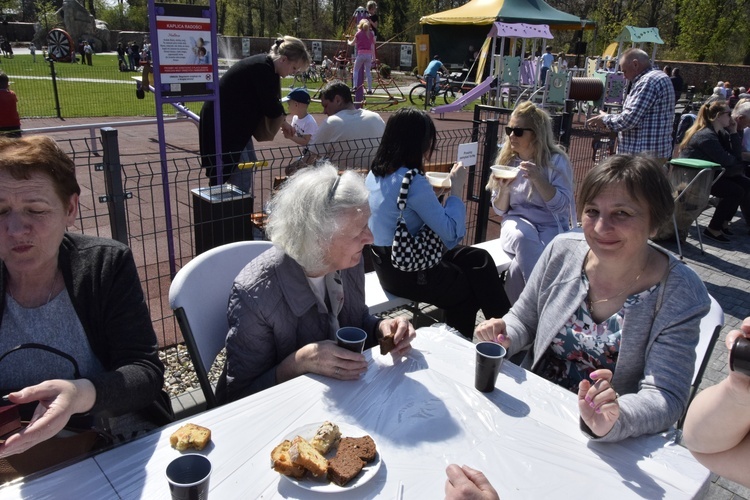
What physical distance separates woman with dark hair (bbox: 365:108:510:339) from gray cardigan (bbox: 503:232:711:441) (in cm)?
91

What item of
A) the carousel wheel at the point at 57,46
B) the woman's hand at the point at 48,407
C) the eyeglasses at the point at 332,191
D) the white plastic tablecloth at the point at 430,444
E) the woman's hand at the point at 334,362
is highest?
the carousel wheel at the point at 57,46

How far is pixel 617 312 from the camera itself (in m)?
2.00

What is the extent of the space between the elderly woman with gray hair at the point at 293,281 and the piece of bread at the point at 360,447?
46 centimetres

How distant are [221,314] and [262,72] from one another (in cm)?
303

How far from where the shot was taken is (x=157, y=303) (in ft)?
13.6

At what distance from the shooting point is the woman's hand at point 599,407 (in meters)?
1.51

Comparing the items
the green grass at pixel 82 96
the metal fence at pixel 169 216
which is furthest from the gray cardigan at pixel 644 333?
the green grass at pixel 82 96

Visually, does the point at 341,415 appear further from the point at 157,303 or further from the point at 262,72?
the point at 262,72

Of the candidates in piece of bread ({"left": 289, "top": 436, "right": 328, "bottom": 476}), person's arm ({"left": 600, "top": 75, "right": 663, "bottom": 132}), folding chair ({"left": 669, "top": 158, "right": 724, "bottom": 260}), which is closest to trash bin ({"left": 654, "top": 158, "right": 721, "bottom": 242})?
folding chair ({"left": 669, "top": 158, "right": 724, "bottom": 260})

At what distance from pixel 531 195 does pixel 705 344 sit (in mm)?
1738

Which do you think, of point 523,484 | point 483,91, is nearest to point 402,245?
point 523,484

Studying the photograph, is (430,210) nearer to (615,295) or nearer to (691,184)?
(615,295)

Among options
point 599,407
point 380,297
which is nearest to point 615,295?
point 599,407

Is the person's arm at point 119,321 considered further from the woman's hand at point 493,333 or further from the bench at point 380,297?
the bench at point 380,297
